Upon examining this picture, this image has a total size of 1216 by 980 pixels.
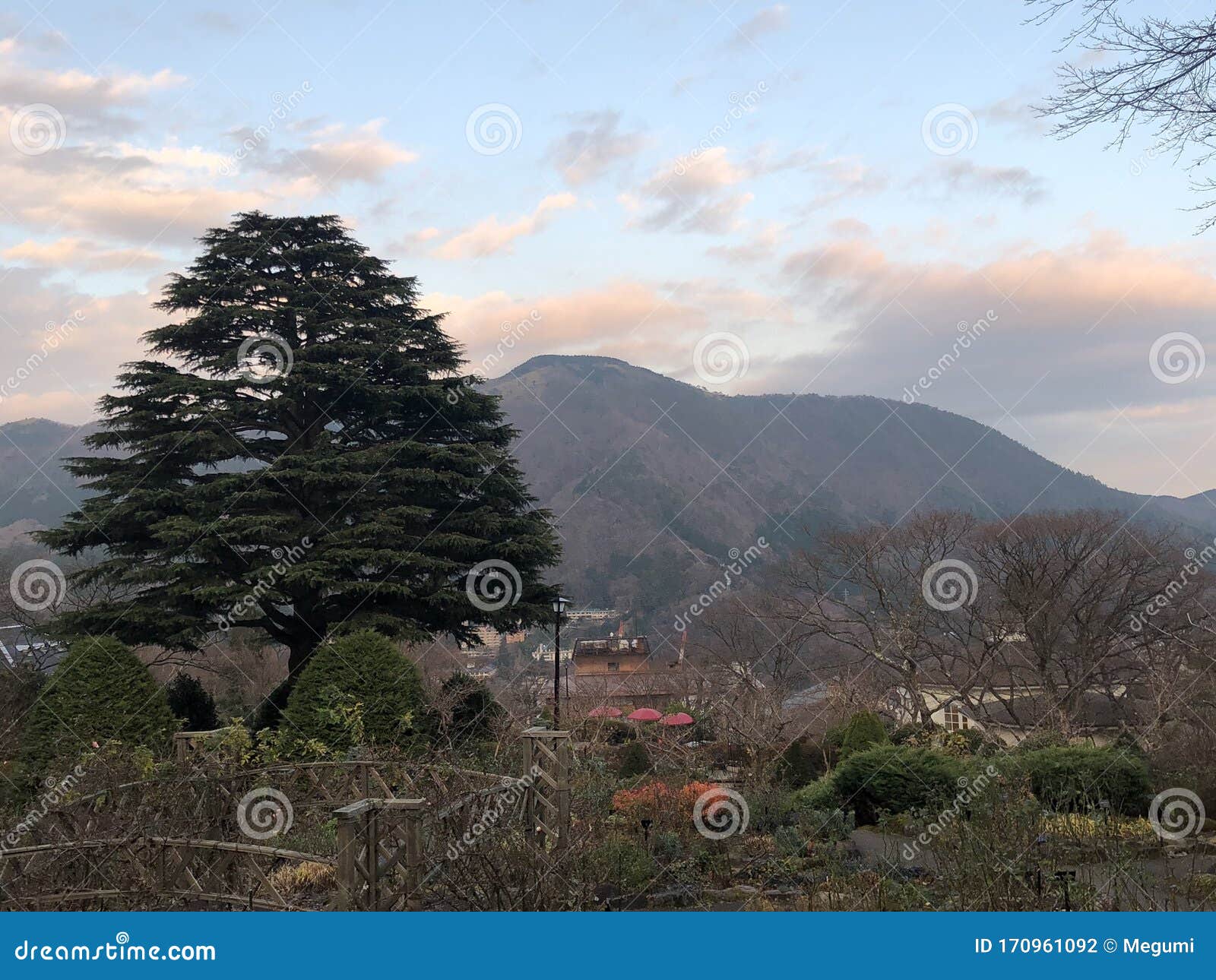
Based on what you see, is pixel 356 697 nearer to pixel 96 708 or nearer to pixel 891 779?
pixel 96 708

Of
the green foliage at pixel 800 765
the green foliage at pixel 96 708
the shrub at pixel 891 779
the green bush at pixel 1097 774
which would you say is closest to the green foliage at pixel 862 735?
the green foliage at pixel 800 765

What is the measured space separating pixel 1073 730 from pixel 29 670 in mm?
27523

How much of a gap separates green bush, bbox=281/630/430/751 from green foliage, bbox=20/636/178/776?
2.19m

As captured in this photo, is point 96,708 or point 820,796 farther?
point 96,708

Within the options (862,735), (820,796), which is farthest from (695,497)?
(820,796)

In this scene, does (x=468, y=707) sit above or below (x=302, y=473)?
below

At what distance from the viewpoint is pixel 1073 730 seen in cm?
2681

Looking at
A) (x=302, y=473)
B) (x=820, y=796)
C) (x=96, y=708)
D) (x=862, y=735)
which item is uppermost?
(x=302, y=473)

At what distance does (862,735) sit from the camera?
61.1 feet

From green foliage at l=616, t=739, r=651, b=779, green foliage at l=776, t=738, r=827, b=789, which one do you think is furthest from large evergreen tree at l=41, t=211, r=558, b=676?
green foliage at l=776, t=738, r=827, b=789

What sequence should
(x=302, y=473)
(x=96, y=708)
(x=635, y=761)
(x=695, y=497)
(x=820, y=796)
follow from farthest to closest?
(x=695, y=497)
(x=302, y=473)
(x=635, y=761)
(x=96, y=708)
(x=820, y=796)

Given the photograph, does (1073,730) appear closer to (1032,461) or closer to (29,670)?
(29,670)

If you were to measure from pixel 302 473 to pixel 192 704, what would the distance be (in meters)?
5.24

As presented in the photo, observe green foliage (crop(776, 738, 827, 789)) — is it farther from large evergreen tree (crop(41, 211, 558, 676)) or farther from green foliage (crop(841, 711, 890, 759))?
large evergreen tree (crop(41, 211, 558, 676))
